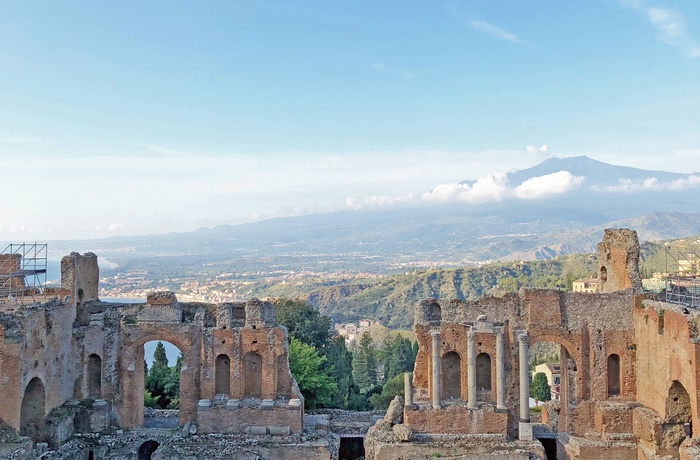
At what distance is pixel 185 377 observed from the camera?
85.8 ft

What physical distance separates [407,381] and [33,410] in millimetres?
14683

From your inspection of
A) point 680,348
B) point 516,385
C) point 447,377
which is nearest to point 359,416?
point 447,377

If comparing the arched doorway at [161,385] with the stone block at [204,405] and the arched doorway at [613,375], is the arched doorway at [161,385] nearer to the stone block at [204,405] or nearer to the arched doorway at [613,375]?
the stone block at [204,405]

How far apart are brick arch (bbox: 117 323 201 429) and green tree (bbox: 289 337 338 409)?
7643mm

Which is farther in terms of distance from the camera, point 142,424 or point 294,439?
point 142,424

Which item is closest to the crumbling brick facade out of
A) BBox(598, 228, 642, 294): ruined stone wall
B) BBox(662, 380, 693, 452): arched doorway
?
BBox(662, 380, 693, 452): arched doorway

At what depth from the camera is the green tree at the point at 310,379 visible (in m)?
32.9

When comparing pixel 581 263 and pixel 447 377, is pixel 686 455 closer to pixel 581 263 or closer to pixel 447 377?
pixel 447 377

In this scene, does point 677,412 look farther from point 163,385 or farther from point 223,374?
point 163,385

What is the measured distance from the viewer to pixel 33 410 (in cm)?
2405

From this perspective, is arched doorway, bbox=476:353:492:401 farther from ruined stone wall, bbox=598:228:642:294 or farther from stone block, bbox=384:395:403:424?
ruined stone wall, bbox=598:228:642:294

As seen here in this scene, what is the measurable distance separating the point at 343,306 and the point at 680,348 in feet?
314

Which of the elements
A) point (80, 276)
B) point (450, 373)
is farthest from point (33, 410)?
point (450, 373)

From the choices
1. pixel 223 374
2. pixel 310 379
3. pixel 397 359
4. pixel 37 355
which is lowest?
pixel 397 359
